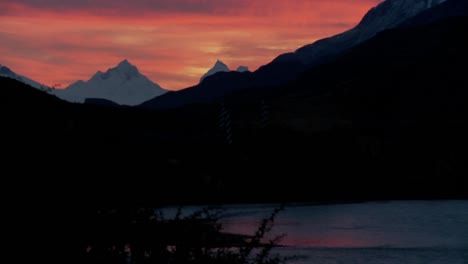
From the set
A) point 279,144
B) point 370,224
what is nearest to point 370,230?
point 370,224

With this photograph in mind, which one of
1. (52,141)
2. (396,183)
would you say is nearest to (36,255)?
(52,141)

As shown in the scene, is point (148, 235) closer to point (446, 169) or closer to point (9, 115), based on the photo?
point (9, 115)

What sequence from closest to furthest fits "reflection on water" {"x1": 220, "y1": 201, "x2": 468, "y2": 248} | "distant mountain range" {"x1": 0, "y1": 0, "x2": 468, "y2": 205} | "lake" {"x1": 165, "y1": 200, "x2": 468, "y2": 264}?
"distant mountain range" {"x1": 0, "y1": 0, "x2": 468, "y2": 205}, "lake" {"x1": 165, "y1": 200, "x2": 468, "y2": 264}, "reflection on water" {"x1": 220, "y1": 201, "x2": 468, "y2": 248}

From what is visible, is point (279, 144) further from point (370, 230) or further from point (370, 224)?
point (370, 230)

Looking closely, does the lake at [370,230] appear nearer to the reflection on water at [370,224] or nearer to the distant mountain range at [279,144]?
the reflection on water at [370,224]

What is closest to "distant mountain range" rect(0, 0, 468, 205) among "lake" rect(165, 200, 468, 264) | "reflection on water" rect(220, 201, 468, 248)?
"lake" rect(165, 200, 468, 264)

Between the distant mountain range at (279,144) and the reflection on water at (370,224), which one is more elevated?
the distant mountain range at (279,144)

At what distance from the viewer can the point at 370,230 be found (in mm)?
48688

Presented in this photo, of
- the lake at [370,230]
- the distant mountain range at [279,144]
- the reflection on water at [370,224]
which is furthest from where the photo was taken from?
the reflection on water at [370,224]

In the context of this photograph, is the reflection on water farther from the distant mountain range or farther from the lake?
the distant mountain range

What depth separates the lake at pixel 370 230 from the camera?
36.6 meters

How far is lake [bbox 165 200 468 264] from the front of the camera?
1441 inches

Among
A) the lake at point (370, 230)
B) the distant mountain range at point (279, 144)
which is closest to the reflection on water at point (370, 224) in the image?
the lake at point (370, 230)

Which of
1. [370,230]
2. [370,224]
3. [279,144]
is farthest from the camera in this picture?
[279,144]
